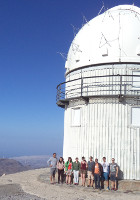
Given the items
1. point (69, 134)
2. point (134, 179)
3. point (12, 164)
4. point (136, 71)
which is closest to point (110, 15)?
point (136, 71)

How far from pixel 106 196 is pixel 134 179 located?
312 cm

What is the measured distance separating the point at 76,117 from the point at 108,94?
2.87 metres

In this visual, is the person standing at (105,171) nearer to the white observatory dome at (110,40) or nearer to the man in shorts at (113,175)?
the man in shorts at (113,175)

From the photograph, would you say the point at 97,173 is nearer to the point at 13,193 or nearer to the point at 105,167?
the point at 105,167

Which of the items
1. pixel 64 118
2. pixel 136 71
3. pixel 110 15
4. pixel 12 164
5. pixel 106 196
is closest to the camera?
pixel 106 196

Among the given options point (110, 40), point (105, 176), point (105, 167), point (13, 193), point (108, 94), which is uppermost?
point (110, 40)

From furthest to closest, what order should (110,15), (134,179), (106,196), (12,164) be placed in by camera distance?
(12,164) < (110,15) < (134,179) < (106,196)

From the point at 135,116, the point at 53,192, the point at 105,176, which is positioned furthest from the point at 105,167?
the point at 135,116

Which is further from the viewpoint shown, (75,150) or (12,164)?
(12,164)

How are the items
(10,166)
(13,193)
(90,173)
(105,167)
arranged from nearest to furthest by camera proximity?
(13,193)
(105,167)
(90,173)
(10,166)

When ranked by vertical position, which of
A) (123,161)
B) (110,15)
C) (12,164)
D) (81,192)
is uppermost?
(110,15)

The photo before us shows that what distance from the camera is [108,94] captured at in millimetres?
15227

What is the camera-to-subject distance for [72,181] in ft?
49.1

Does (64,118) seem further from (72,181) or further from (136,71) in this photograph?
(136,71)
